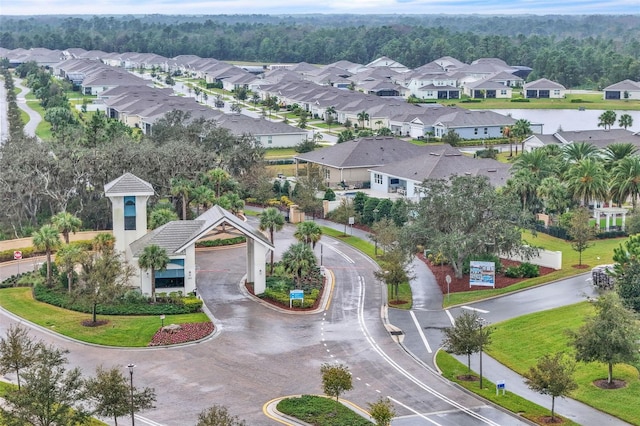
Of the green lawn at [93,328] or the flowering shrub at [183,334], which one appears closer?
the flowering shrub at [183,334]

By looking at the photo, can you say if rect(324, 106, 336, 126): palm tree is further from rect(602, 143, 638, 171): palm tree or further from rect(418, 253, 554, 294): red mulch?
rect(418, 253, 554, 294): red mulch

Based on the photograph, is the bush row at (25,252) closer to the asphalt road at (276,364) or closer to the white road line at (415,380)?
the asphalt road at (276,364)

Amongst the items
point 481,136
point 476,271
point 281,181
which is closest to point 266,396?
point 476,271

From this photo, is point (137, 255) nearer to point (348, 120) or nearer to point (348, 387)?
point (348, 387)

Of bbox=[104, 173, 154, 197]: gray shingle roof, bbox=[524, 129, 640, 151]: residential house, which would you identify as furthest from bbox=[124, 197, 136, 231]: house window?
bbox=[524, 129, 640, 151]: residential house

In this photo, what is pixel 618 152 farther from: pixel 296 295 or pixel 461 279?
pixel 296 295

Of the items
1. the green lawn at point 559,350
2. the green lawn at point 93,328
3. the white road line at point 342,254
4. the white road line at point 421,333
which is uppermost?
the green lawn at point 559,350

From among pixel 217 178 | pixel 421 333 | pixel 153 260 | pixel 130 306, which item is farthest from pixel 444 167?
pixel 130 306

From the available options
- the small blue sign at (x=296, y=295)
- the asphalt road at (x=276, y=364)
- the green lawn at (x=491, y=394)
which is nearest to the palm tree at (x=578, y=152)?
the asphalt road at (x=276, y=364)
